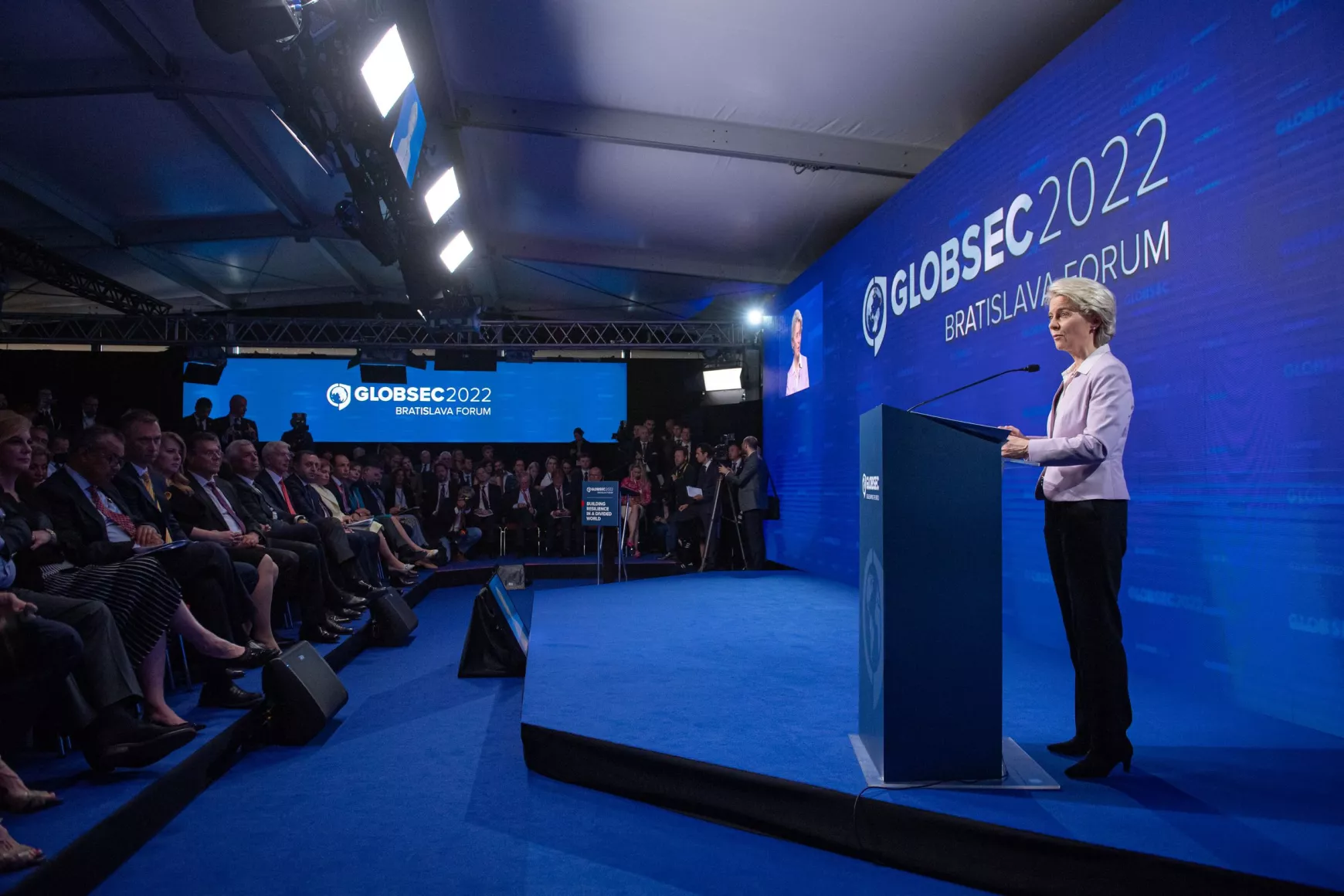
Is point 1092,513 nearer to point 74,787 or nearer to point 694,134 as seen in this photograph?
point 74,787

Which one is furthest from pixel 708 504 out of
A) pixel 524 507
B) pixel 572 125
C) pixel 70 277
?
pixel 70 277

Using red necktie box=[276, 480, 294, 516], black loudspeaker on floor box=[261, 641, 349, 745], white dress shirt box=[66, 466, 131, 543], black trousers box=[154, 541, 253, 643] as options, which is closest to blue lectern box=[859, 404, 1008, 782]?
black loudspeaker on floor box=[261, 641, 349, 745]

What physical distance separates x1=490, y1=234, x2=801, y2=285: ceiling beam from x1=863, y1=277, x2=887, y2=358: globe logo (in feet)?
8.55

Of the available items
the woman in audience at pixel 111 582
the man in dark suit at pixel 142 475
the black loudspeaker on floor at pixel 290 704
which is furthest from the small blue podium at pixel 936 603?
the man in dark suit at pixel 142 475

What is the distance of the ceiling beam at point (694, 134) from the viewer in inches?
230

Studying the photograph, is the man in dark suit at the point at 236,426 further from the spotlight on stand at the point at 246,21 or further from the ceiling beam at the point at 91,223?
the spotlight on stand at the point at 246,21

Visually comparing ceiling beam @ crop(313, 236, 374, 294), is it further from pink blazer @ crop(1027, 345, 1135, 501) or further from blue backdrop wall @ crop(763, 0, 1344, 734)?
pink blazer @ crop(1027, 345, 1135, 501)

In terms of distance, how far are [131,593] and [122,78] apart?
185 inches

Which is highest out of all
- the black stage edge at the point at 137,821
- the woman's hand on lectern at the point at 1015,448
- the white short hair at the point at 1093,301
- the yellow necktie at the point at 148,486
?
the white short hair at the point at 1093,301

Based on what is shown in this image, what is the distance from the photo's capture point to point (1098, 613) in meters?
2.04

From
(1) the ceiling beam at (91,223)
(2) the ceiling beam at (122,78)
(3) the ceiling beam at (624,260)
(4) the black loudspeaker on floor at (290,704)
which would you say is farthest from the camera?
(3) the ceiling beam at (624,260)

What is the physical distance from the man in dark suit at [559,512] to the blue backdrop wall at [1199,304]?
639cm

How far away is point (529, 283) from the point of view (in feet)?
35.7

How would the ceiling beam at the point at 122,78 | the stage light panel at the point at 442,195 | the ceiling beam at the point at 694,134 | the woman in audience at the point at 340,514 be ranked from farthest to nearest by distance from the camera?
the stage light panel at the point at 442,195, the woman in audience at the point at 340,514, the ceiling beam at the point at 694,134, the ceiling beam at the point at 122,78
